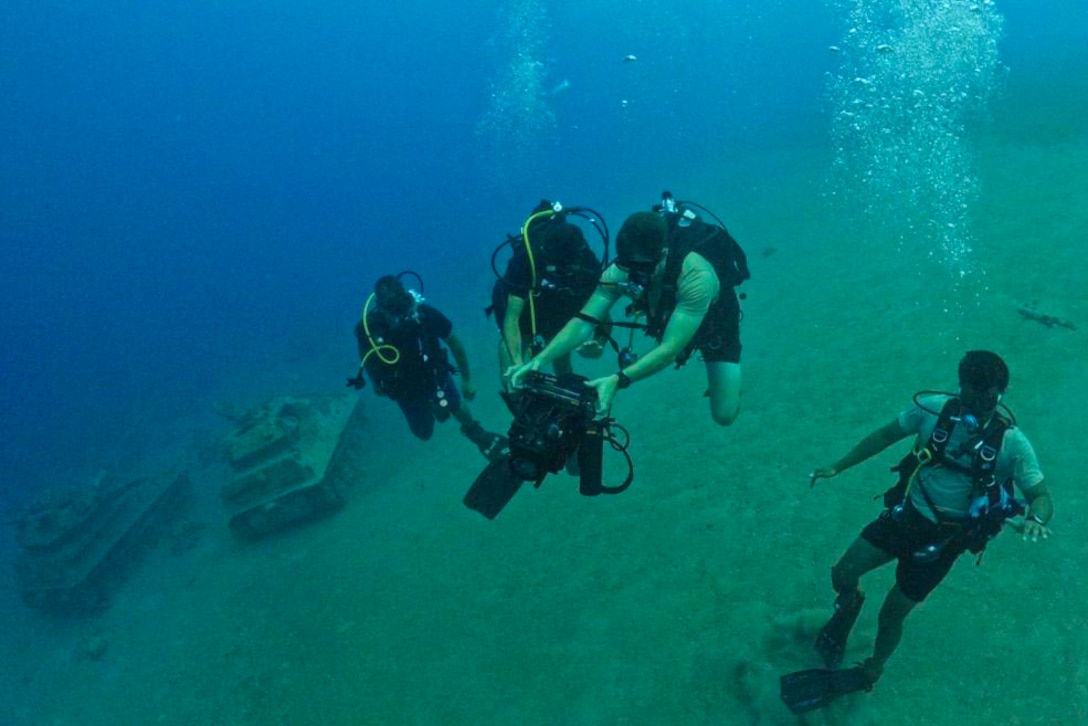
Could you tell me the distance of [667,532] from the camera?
675cm

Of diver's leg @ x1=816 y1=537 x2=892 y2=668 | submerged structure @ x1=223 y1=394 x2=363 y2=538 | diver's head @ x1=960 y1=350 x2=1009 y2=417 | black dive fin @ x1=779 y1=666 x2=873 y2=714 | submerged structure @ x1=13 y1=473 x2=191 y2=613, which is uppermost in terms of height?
diver's head @ x1=960 y1=350 x2=1009 y2=417

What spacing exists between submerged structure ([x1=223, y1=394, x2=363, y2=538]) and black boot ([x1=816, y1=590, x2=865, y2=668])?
8239mm

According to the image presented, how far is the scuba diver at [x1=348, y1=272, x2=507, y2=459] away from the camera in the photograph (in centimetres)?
672

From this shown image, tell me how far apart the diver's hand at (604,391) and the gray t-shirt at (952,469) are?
1.80m

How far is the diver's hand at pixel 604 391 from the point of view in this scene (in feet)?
11.6

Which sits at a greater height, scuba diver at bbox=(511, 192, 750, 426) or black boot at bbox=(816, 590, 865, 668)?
scuba diver at bbox=(511, 192, 750, 426)

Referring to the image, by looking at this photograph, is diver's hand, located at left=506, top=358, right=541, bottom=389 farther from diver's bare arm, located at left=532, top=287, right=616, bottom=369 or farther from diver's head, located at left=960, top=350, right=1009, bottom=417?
diver's head, located at left=960, top=350, right=1009, bottom=417

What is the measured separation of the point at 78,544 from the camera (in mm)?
11305

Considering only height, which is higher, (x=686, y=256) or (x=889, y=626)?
(x=686, y=256)

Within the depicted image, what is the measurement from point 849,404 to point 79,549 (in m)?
13.3

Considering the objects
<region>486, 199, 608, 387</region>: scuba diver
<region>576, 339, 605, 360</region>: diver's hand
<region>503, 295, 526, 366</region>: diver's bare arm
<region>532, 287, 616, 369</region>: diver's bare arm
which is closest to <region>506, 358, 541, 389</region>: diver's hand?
<region>532, 287, 616, 369</region>: diver's bare arm

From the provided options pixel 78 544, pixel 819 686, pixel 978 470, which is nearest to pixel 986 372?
pixel 978 470

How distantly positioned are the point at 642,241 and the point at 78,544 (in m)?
12.6

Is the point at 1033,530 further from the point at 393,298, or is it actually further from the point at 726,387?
the point at 393,298
